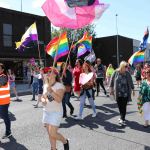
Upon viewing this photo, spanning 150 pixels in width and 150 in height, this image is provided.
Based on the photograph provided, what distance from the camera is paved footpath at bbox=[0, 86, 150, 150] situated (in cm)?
664

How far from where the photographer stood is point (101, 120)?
9.30 metres

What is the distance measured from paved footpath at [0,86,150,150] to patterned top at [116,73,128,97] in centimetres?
84

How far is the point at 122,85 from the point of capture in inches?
331

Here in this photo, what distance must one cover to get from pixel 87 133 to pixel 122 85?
5.19ft

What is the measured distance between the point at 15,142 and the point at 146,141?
2731 mm

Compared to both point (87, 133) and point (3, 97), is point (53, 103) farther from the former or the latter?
point (87, 133)

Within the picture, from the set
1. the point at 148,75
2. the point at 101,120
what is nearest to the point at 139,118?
the point at 101,120

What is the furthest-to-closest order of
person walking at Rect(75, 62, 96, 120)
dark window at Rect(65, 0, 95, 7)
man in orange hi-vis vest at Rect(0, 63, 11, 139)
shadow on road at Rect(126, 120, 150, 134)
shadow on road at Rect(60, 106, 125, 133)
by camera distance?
person walking at Rect(75, 62, 96, 120) < shadow on road at Rect(60, 106, 125, 133) < shadow on road at Rect(126, 120, 150, 134) < man in orange hi-vis vest at Rect(0, 63, 11, 139) < dark window at Rect(65, 0, 95, 7)

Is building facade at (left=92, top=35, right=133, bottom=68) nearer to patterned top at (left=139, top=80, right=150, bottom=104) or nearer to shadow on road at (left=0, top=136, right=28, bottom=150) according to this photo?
patterned top at (left=139, top=80, right=150, bottom=104)

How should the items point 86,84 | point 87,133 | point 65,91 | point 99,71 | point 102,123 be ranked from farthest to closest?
1. point 99,71
2. point 86,84
3. point 102,123
4. point 87,133
5. point 65,91

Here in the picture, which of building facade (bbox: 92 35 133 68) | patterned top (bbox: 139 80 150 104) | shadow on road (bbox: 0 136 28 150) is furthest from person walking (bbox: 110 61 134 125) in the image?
building facade (bbox: 92 35 133 68)

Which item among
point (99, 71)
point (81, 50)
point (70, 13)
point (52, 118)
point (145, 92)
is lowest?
point (52, 118)

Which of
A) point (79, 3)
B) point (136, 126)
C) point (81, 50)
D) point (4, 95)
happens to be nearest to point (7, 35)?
point (81, 50)

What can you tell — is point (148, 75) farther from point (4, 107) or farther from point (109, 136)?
point (4, 107)
